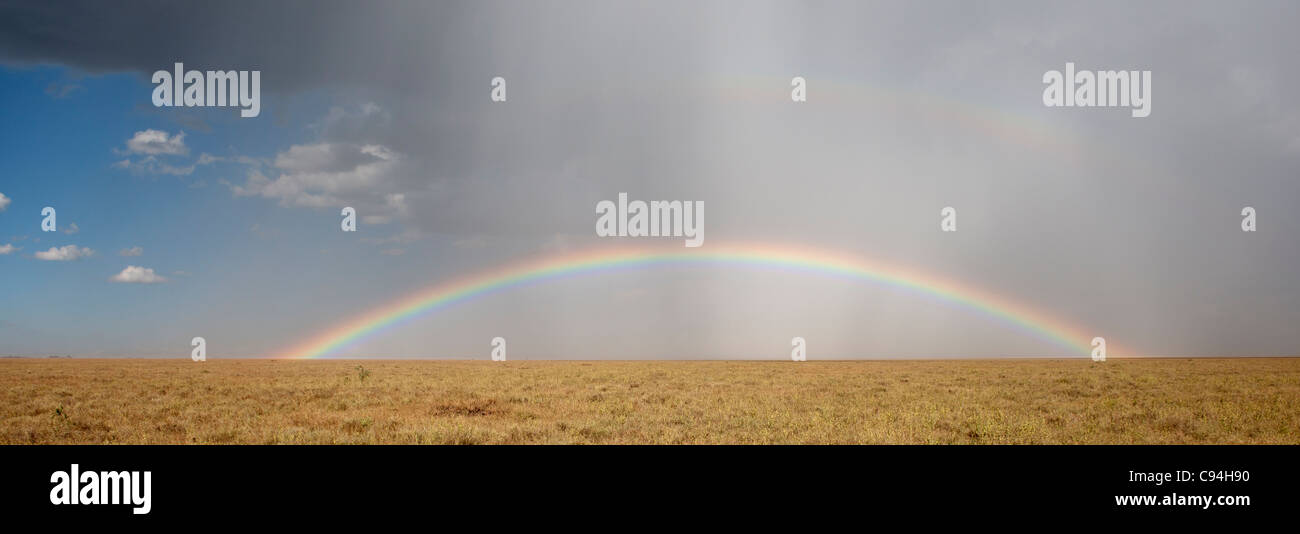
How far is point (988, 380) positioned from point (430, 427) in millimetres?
24158

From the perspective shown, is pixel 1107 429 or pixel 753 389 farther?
pixel 753 389

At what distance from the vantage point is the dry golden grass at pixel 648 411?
582 inches

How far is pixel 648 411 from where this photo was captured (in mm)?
17984

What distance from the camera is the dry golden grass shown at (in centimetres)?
1478

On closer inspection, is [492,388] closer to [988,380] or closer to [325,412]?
[325,412]
